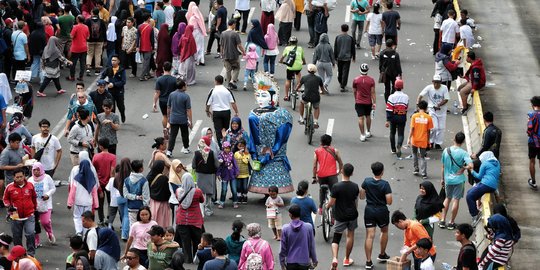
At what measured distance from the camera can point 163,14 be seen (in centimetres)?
3541

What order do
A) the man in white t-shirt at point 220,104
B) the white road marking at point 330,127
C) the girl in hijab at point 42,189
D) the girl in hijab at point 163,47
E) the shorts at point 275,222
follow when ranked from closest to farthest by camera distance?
the girl in hijab at point 42,189
the shorts at point 275,222
the man in white t-shirt at point 220,104
the white road marking at point 330,127
the girl in hijab at point 163,47

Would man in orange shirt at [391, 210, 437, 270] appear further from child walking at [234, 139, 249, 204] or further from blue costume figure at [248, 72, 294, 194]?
child walking at [234, 139, 249, 204]

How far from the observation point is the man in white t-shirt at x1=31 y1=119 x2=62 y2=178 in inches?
1014

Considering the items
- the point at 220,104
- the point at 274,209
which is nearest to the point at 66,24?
the point at 220,104

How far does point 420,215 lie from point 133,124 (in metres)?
9.80

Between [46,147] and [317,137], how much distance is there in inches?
259

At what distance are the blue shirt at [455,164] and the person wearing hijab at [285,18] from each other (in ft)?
39.1

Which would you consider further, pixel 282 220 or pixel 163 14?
pixel 163 14

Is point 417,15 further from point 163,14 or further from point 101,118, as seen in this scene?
point 101,118

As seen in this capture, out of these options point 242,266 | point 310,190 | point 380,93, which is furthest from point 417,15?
point 242,266

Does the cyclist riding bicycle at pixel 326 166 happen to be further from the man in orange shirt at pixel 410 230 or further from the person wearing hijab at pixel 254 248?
the person wearing hijab at pixel 254 248

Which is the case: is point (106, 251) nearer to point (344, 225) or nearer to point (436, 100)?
point (344, 225)

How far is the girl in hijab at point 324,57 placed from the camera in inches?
1252

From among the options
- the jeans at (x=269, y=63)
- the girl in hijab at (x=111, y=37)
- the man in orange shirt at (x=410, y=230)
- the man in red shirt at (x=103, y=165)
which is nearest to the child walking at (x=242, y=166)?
the man in red shirt at (x=103, y=165)
